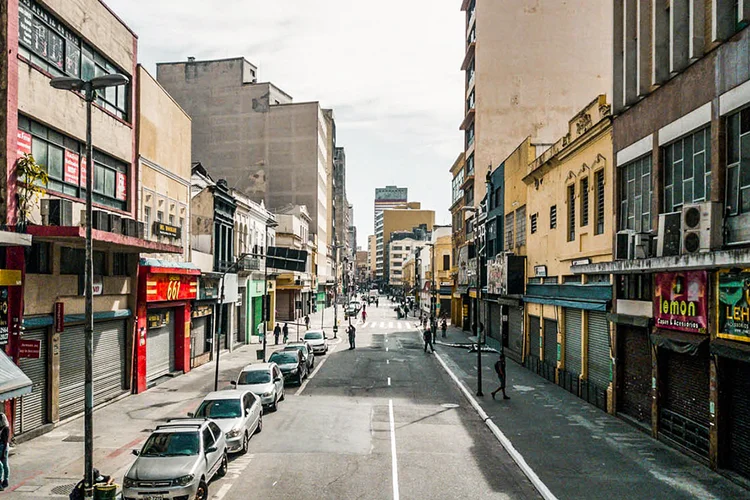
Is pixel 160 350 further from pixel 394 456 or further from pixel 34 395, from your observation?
pixel 394 456

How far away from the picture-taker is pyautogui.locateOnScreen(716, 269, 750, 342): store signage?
14.5m

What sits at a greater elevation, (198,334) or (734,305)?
(734,305)

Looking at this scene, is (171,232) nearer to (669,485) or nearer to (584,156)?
(584,156)

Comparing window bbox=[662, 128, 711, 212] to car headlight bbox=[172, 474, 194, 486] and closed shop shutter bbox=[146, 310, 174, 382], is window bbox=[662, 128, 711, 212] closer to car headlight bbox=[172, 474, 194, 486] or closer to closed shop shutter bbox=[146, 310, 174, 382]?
car headlight bbox=[172, 474, 194, 486]

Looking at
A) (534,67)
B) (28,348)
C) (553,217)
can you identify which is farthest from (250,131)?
(28,348)

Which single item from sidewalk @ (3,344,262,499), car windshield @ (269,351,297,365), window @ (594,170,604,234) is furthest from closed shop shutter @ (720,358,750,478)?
car windshield @ (269,351,297,365)

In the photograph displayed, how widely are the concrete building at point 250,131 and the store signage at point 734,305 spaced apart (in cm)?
7149

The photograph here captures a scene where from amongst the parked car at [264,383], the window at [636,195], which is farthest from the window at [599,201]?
the parked car at [264,383]

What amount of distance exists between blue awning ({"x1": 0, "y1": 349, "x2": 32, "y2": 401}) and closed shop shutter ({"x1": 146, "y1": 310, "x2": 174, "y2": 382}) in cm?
1299

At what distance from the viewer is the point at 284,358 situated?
3098cm

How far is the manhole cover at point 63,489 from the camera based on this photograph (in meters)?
14.5

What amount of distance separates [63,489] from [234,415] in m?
4.87

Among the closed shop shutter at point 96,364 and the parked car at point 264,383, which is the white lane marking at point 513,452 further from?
the closed shop shutter at point 96,364

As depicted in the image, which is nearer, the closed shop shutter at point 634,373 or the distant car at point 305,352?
the closed shop shutter at point 634,373
